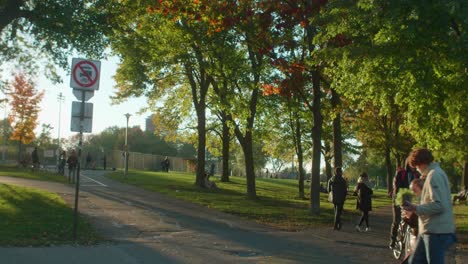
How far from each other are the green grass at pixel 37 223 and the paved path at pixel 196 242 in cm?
48

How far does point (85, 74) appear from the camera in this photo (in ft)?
37.9

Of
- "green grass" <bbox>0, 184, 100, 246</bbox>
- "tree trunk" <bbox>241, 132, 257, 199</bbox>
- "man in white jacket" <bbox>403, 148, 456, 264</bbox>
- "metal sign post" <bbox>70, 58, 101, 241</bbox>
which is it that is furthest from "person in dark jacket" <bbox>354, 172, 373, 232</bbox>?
"tree trunk" <bbox>241, 132, 257, 199</bbox>

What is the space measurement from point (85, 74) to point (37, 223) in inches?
139

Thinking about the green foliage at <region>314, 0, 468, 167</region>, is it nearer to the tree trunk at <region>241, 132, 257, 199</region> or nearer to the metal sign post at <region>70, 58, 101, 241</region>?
the metal sign post at <region>70, 58, 101, 241</region>

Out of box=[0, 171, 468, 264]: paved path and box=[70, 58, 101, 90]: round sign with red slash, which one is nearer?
box=[0, 171, 468, 264]: paved path

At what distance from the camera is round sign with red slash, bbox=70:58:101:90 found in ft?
37.5

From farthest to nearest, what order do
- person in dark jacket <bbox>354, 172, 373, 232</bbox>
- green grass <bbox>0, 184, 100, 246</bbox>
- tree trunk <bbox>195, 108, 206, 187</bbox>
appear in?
tree trunk <bbox>195, 108, 206, 187</bbox> → person in dark jacket <bbox>354, 172, 373, 232</bbox> → green grass <bbox>0, 184, 100, 246</bbox>

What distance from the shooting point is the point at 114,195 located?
21500mm

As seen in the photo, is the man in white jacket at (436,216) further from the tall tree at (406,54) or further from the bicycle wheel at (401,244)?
the tall tree at (406,54)

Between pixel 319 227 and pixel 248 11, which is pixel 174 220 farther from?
pixel 248 11

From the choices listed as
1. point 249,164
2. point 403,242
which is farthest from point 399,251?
point 249,164

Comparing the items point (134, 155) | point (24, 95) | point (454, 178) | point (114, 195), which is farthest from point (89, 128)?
point (454, 178)

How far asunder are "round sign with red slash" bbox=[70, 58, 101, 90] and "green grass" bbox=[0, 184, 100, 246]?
10.1 ft

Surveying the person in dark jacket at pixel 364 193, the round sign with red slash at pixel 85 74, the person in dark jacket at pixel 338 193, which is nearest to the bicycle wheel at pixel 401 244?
the person in dark jacket at pixel 364 193
